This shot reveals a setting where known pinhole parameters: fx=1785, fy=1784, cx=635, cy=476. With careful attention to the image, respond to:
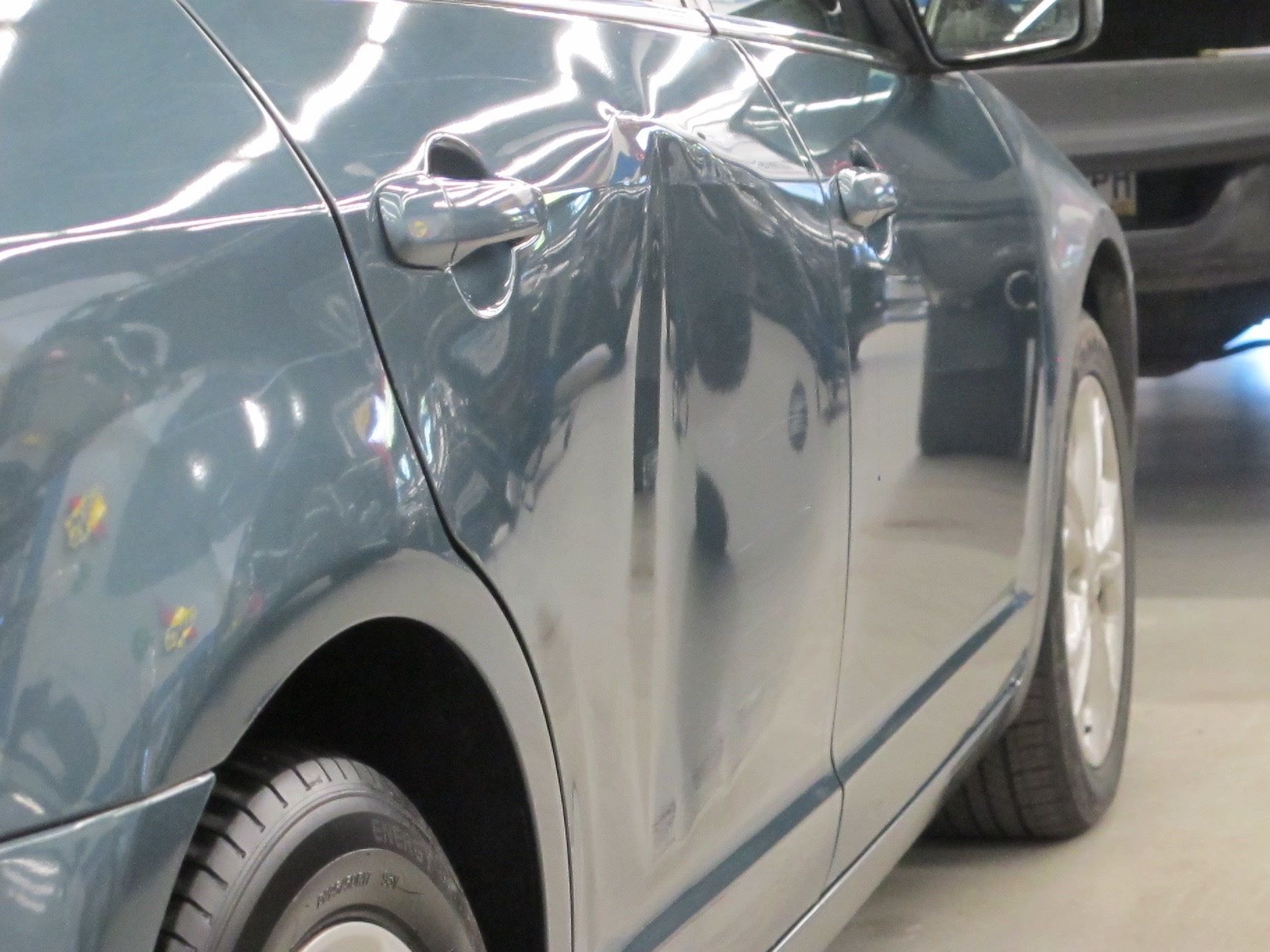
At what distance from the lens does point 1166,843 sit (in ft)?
9.16

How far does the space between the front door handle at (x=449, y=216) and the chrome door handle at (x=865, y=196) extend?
692 millimetres

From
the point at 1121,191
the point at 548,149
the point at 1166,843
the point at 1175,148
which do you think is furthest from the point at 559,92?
the point at 1121,191

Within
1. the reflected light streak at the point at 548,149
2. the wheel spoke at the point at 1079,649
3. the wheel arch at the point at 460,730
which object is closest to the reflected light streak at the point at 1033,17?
the wheel spoke at the point at 1079,649

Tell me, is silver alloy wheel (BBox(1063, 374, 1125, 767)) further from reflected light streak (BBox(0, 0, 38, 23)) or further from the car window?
reflected light streak (BBox(0, 0, 38, 23))

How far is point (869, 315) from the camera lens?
5.85 feet

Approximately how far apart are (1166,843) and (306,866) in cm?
214

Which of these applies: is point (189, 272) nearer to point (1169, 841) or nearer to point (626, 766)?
point (626, 766)

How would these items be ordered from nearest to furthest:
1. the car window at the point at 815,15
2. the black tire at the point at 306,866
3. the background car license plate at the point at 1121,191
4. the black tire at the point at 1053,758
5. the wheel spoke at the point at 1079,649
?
1. the black tire at the point at 306,866
2. the car window at the point at 815,15
3. the black tire at the point at 1053,758
4. the wheel spoke at the point at 1079,649
5. the background car license plate at the point at 1121,191

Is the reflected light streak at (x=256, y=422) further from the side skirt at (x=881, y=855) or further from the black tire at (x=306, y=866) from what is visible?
the side skirt at (x=881, y=855)

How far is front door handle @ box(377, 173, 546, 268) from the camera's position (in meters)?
1.04

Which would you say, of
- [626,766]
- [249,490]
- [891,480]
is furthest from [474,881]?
[891,480]

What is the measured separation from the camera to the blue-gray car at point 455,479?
81 centimetres

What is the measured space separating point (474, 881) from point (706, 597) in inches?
12.2

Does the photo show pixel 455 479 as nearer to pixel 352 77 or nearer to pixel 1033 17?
pixel 352 77
